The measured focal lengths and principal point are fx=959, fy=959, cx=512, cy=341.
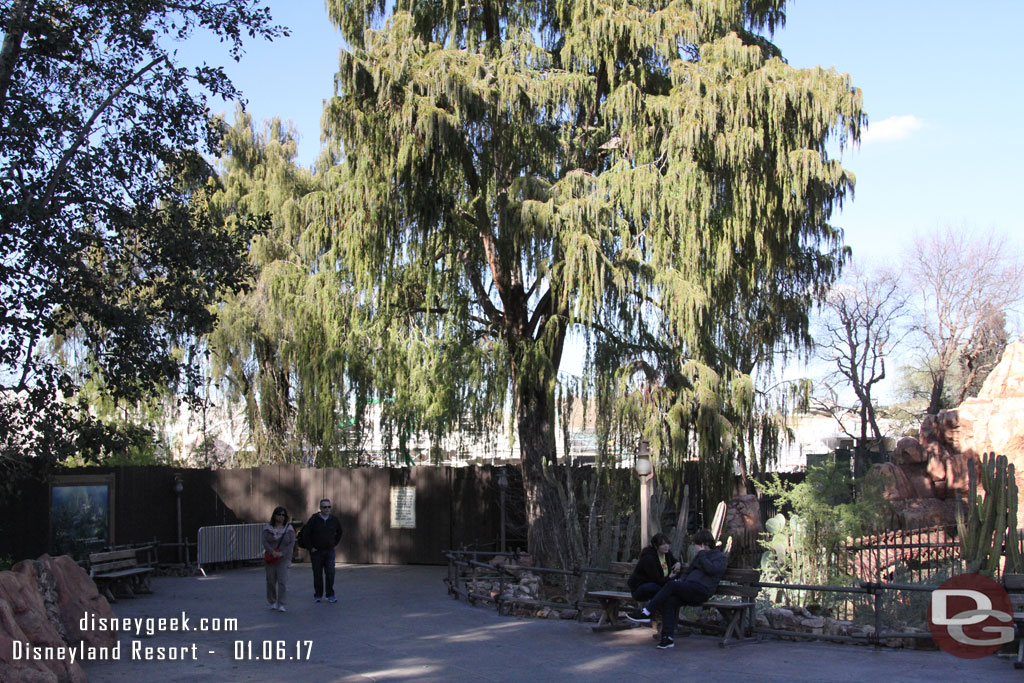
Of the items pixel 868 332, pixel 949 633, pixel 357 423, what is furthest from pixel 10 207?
pixel 868 332

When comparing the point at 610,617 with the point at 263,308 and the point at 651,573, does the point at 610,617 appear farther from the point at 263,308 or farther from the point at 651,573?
the point at 263,308

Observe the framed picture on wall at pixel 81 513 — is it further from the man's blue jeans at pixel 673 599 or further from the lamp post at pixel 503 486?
the man's blue jeans at pixel 673 599

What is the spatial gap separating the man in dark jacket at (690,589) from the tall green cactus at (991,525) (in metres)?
4.20

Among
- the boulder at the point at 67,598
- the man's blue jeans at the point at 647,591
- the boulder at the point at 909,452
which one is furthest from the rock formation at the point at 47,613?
the boulder at the point at 909,452

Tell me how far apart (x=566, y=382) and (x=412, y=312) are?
3613 millimetres

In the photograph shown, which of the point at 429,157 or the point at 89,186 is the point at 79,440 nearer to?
the point at 89,186

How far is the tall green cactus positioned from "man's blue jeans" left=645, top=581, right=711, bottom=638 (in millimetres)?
4409

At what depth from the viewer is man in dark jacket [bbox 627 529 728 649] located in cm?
1010

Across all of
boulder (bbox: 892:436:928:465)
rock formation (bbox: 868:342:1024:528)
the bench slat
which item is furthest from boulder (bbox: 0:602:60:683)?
boulder (bbox: 892:436:928:465)

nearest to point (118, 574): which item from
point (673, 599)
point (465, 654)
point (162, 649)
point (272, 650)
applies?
point (162, 649)

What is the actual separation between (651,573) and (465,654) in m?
2.26

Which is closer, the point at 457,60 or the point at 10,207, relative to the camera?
the point at 10,207

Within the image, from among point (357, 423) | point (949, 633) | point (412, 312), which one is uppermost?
point (412, 312)

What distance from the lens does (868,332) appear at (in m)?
43.6
